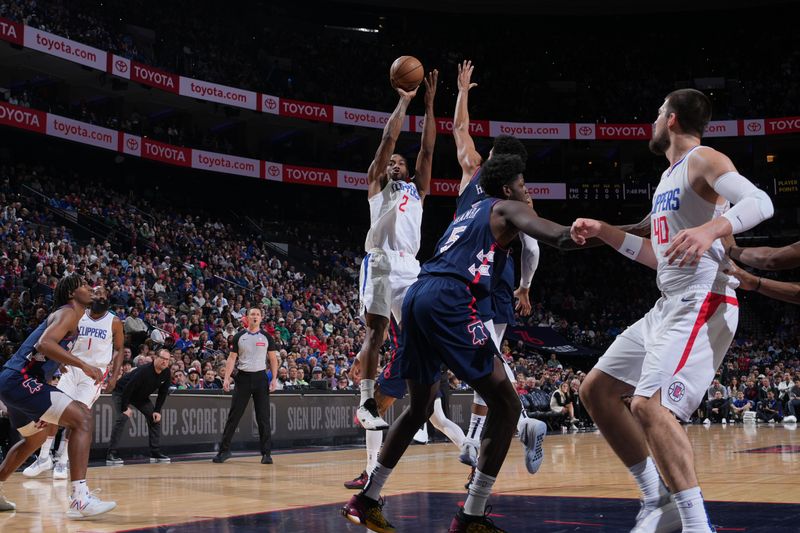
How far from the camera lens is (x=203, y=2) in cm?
3216

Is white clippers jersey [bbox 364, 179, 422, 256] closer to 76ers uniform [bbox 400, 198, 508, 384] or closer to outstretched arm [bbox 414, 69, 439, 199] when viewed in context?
outstretched arm [bbox 414, 69, 439, 199]

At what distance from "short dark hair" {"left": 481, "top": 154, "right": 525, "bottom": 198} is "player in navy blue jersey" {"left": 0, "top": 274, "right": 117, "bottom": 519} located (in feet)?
10.6

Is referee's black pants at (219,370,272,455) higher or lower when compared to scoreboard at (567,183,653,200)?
lower

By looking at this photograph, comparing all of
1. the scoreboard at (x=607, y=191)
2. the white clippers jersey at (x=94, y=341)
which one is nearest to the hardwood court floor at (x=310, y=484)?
the white clippers jersey at (x=94, y=341)

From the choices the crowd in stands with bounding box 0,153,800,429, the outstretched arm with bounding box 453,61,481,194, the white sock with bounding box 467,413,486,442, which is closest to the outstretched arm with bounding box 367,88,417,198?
the outstretched arm with bounding box 453,61,481,194

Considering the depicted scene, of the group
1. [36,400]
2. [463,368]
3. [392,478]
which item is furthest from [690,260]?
[392,478]

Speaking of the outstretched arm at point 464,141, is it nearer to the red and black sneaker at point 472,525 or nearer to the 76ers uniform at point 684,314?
the 76ers uniform at point 684,314

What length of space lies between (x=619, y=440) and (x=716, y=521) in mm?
1090

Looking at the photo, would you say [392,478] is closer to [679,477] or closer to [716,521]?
[716,521]

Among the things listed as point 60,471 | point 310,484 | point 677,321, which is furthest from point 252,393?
point 677,321

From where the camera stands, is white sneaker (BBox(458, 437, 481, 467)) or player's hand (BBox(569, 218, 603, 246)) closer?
player's hand (BBox(569, 218, 603, 246))

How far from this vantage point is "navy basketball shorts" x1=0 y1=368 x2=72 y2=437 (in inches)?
257

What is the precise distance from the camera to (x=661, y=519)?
14.8 feet

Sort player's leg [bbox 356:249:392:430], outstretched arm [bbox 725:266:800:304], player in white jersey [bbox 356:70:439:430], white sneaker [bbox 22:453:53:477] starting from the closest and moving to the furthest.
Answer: outstretched arm [bbox 725:266:800:304]
player's leg [bbox 356:249:392:430]
player in white jersey [bbox 356:70:439:430]
white sneaker [bbox 22:453:53:477]
